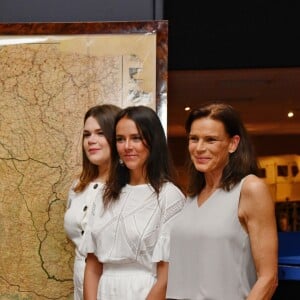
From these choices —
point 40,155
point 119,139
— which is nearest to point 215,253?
point 119,139

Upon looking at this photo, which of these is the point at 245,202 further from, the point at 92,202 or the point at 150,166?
the point at 92,202

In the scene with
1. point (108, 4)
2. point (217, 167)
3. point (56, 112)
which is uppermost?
point (108, 4)

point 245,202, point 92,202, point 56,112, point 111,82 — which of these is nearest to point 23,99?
point 56,112

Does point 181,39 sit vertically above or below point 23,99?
above

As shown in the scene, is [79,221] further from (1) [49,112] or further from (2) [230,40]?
(2) [230,40]

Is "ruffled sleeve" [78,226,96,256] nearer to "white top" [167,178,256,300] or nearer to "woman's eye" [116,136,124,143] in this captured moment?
"woman's eye" [116,136,124,143]

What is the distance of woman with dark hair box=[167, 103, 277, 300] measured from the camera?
2.37 m

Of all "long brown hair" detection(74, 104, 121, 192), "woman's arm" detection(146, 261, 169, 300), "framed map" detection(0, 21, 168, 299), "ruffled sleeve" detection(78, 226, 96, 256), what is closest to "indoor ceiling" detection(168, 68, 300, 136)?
"framed map" detection(0, 21, 168, 299)

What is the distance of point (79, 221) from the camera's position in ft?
11.1

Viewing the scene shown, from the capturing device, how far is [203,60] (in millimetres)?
4070

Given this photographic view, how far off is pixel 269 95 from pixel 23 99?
1.57 meters

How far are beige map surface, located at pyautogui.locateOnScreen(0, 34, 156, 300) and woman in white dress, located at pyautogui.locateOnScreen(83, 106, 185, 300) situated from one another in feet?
2.47

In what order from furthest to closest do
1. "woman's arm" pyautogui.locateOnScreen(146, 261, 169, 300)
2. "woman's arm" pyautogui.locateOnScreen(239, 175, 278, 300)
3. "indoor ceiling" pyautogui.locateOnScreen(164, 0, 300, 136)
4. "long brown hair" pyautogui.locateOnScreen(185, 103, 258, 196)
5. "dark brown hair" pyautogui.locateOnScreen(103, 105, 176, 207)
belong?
"indoor ceiling" pyautogui.locateOnScreen(164, 0, 300, 136)
"dark brown hair" pyautogui.locateOnScreen(103, 105, 176, 207)
"woman's arm" pyautogui.locateOnScreen(146, 261, 169, 300)
"long brown hair" pyautogui.locateOnScreen(185, 103, 258, 196)
"woman's arm" pyautogui.locateOnScreen(239, 175, 278, 300)

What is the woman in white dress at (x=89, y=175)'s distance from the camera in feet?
11.2
